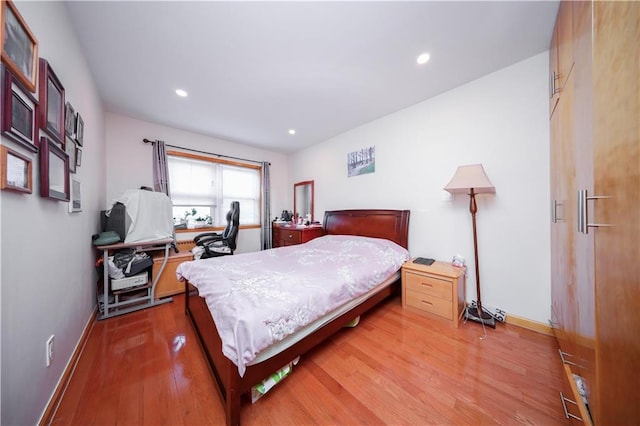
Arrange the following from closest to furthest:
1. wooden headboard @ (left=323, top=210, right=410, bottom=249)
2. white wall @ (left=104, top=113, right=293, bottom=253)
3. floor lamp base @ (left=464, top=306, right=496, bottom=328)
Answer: floor lamp base @ (left=464, top=306, right=496, bottom=328), wooden headboard @ (left=323, top=210, right=410, bottom=249), white wall @ (left=104, top=113, right=293, bottom=253)

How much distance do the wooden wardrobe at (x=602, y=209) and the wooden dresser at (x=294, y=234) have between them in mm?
2826

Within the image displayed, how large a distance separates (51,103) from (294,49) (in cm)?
167

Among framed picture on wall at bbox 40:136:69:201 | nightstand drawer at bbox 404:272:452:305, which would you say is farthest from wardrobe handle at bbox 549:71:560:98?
framed picture on wall at bbox 40:136:69:201

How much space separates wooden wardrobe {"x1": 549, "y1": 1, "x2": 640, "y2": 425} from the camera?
0.59m

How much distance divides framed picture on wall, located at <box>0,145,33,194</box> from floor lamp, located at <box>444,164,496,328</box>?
109 inches

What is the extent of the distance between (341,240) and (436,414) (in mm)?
1898

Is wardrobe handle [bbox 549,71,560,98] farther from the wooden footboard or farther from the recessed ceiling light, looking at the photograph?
the wooden footboard

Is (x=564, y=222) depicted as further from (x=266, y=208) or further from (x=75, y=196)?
(x=266, y=208)

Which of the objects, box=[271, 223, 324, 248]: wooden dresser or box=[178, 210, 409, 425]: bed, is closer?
box=[178, 210, 409, 425]: bed

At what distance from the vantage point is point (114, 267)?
2.14m

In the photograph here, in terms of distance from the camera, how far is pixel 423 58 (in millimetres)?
1832

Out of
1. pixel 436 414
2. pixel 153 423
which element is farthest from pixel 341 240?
pixel 153 423

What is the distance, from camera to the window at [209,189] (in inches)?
136

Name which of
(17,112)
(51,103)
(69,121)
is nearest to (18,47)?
(17,112)
